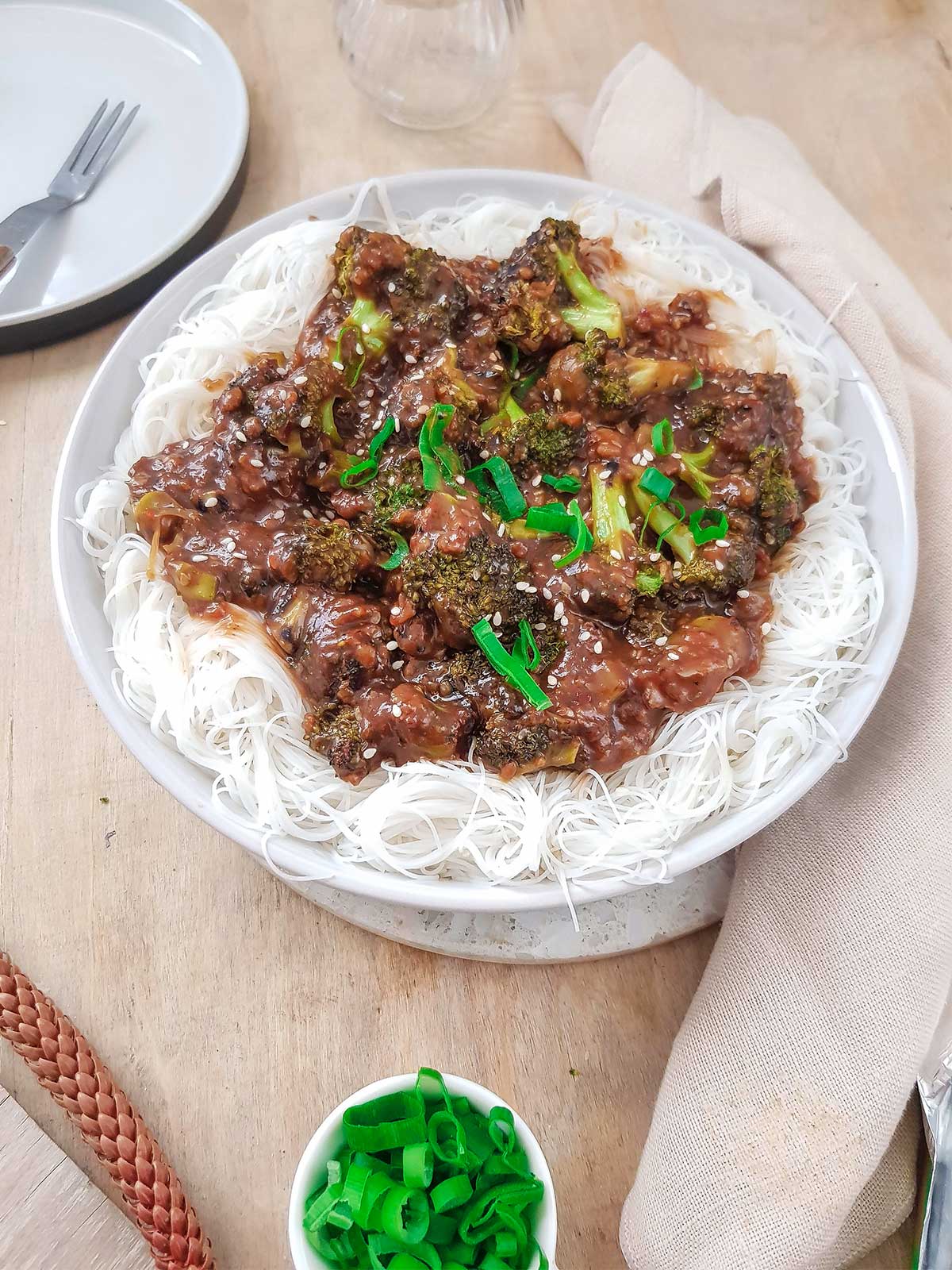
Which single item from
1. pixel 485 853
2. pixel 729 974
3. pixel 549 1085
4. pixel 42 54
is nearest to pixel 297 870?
pixel 485 853

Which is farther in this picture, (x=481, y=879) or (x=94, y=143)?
(x=94, y=143)

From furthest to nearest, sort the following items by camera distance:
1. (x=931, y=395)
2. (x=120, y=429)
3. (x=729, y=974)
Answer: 1. (x=931, y=395)
2. (x=120, y=429)
3. (x=729, y=974)

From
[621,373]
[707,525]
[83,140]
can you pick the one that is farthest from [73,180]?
[707,525]

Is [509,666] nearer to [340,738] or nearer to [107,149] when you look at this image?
[340,738]

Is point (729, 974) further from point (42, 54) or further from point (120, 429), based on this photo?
point (42, 54)

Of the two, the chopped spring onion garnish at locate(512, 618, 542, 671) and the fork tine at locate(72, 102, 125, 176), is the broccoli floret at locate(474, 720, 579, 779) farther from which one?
the fork tine at locate(72, 102, 125, 176)
